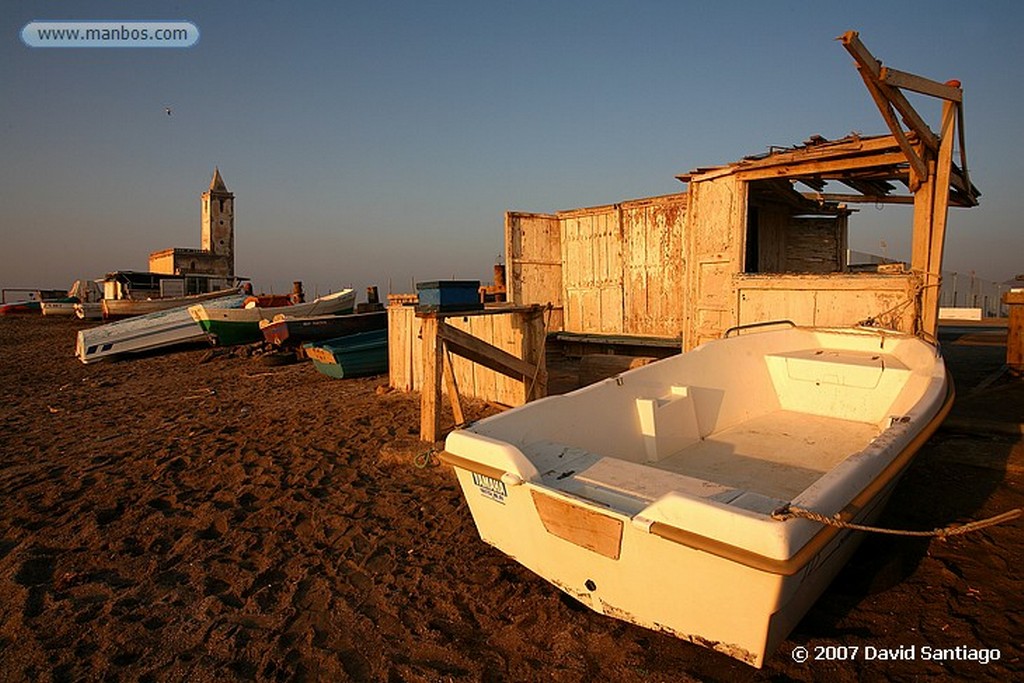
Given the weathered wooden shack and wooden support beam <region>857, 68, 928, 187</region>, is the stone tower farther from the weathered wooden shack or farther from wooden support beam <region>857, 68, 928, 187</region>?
wooden support beam <region>857, 68, 928, 187</region>

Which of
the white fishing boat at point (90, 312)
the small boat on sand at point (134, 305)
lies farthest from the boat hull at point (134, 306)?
the white fishing boat at point (90, 312)

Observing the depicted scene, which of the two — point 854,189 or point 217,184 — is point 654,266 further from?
point 217,184

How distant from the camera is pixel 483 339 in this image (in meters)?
7.53

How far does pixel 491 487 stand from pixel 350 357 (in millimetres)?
7681

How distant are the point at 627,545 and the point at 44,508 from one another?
4745 mm

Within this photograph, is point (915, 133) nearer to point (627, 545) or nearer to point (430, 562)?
point (627, 545)

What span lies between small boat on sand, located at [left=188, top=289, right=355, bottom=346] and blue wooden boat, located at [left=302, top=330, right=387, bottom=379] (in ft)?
16.5

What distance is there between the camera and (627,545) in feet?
7.93

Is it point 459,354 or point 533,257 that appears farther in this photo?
point 533,257

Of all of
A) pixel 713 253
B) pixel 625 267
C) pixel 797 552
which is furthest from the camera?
pixel 625 267

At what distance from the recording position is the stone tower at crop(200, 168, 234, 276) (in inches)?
1553

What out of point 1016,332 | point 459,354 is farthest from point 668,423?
point 1016,332

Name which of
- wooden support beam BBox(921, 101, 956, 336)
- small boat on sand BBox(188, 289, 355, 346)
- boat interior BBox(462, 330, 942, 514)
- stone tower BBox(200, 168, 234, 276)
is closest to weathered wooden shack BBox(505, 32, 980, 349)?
wooden support beam BBox(921, 101, 956, 336)

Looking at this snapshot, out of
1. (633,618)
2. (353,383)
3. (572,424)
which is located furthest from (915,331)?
(353,383)
